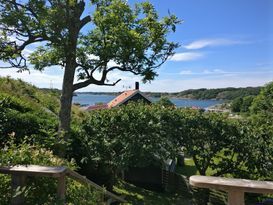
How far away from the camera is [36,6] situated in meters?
8.52

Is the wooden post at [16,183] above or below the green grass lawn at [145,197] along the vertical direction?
above

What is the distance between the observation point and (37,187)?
423 cm

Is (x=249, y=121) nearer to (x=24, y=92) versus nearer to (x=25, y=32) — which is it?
(x=25, y=32)

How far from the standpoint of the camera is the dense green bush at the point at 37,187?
12.3 feet

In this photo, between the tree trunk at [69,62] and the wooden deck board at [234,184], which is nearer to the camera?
the wooden deck board at [234,184]

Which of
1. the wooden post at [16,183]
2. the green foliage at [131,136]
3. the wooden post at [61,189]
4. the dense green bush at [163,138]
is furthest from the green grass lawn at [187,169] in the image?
the wooden post at [16,183]

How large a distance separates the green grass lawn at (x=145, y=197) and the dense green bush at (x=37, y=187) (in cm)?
707

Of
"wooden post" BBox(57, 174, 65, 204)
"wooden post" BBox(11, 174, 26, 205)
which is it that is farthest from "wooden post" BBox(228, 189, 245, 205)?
"wooden post" BBox(11, 174, 26, 205)

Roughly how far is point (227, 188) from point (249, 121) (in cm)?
947

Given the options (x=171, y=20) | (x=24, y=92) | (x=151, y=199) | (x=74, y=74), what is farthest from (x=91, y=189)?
(x=24, y=92)

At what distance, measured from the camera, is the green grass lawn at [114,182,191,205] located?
12125mm

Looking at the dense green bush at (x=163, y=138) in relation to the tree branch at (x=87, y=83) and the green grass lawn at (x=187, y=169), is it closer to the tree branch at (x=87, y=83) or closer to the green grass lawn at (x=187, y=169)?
the tree branch at (x=87, y=83)

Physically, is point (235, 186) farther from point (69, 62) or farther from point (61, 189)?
point (69, 62)

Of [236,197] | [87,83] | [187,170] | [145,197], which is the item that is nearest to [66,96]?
[87,83]
